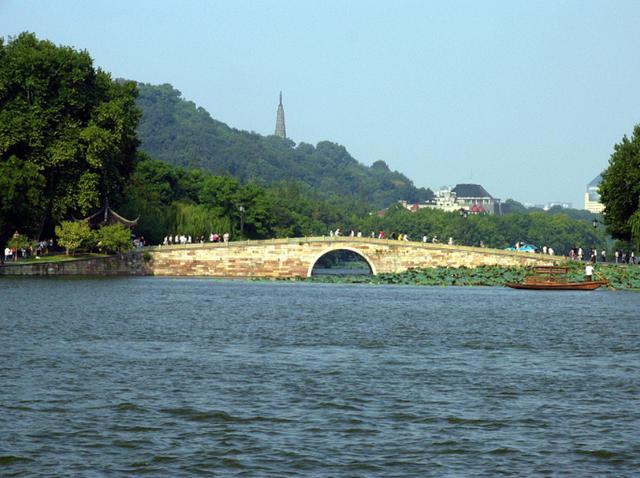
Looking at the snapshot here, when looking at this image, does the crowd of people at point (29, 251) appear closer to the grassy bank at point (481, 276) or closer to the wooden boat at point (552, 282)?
the grassy bank at point (481, 276)

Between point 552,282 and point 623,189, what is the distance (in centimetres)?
922

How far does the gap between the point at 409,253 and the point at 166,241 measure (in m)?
18.3

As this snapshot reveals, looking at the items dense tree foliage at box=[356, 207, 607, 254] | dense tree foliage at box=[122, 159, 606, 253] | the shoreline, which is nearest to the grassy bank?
the shoreline

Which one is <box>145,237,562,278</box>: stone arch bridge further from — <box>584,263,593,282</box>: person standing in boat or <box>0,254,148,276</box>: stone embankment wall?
<box>584,263,593,282</box>: person standing in boat

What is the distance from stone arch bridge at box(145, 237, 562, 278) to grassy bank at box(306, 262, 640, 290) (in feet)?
10.4

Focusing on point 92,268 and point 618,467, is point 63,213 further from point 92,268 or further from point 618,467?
point 618,467

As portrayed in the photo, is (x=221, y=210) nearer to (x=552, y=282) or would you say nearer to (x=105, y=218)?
(x=105, y=218)

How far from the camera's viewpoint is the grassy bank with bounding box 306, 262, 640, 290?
72.9 metres

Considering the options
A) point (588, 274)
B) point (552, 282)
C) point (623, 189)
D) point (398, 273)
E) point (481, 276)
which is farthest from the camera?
point (398, 273)

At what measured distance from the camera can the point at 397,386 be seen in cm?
2583

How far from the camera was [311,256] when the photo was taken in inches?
3538

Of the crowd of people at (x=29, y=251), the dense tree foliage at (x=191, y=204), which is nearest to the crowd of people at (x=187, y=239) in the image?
the dense tree foliage at (x=191, y=204)

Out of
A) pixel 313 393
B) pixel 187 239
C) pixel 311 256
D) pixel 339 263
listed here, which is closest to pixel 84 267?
pixel 311 256

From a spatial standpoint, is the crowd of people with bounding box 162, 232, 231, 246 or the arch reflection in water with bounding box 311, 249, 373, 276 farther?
the arch reflection in water with bounding box 311, 249, 373, 276
